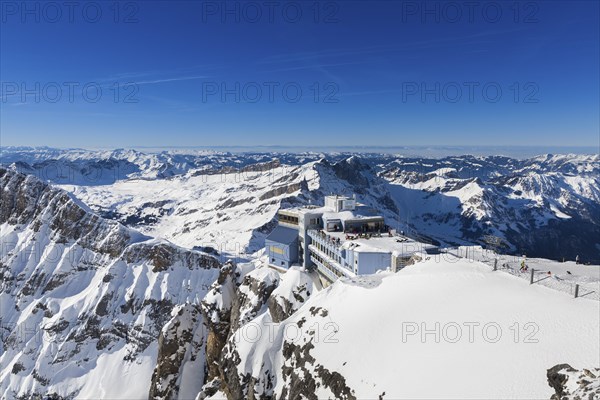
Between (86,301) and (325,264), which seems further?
(86,301)

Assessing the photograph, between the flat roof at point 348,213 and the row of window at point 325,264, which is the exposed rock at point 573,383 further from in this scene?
the flat roof at point 348,213

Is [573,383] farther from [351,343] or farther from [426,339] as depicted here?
[351,343]

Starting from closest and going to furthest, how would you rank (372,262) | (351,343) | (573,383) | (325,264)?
(573,383)
(351,343)
(372,262)
(325,264)

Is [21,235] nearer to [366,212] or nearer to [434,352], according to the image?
[366,212]

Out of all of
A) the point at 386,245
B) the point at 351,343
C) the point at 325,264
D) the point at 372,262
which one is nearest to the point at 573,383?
the point at 351,343

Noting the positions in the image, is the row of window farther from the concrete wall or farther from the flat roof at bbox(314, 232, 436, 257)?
the concrete wall

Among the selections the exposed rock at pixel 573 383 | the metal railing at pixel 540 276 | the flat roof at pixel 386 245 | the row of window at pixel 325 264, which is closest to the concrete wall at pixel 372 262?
the flat roof at pixel 386 245

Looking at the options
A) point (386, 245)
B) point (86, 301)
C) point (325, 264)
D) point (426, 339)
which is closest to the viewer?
point (426, 339)

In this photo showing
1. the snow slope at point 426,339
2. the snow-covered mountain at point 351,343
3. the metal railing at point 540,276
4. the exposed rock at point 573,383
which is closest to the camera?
the exposed rock at point 573,383

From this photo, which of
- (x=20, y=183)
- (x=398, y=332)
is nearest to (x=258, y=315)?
(x=398, y=332)
